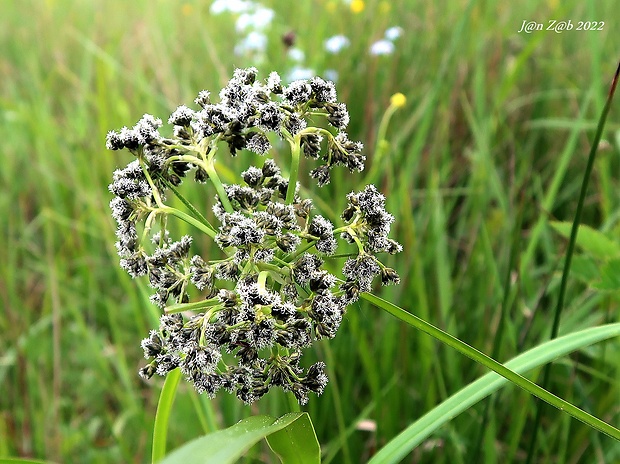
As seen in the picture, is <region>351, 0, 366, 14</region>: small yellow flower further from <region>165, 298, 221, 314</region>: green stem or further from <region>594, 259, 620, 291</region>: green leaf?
<region>165, 298, 221, 314</region>: green stem

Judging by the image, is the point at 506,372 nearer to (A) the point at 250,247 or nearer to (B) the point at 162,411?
(A) the point at 250,247

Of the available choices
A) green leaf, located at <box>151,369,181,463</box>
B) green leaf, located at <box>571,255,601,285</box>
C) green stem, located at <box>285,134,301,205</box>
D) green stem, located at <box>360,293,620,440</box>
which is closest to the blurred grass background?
green leaf, located at <box>571,255,601,285</box>

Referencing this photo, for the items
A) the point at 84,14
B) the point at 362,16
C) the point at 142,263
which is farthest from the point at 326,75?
the point at 84,14

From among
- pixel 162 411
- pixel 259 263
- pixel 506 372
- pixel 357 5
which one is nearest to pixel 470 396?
pixel 506 372

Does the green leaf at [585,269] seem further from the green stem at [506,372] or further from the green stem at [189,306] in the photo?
the green stem at [189,306]

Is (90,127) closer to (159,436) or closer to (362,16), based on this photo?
(362,16)

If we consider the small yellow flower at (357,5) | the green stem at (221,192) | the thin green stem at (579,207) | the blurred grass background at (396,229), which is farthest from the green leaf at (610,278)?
the small yellow flower at (357,5)
